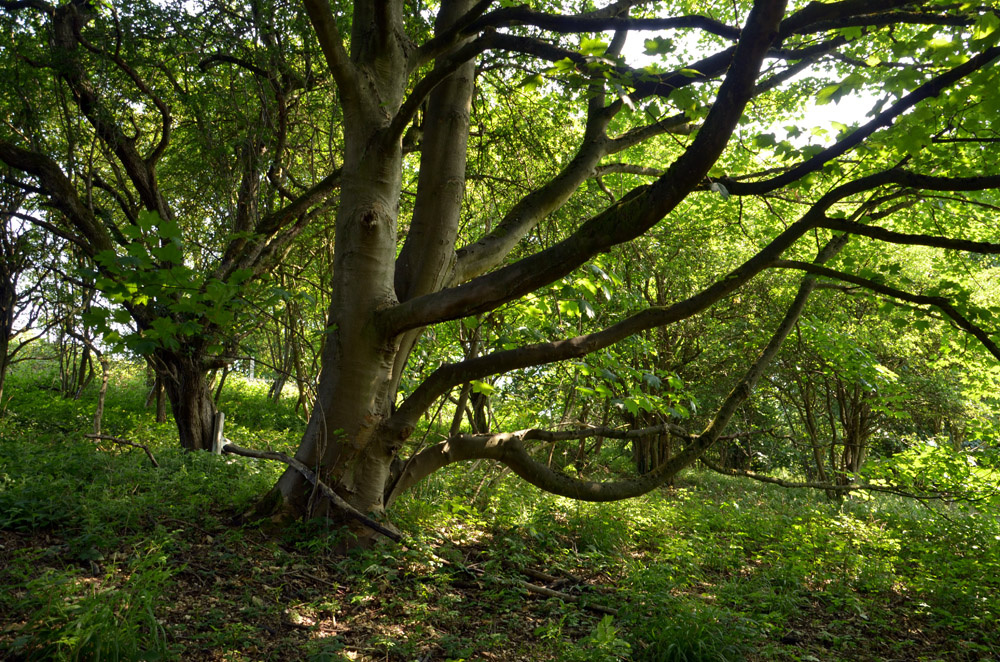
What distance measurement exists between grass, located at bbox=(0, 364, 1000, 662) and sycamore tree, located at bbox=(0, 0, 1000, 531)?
26.7 inches

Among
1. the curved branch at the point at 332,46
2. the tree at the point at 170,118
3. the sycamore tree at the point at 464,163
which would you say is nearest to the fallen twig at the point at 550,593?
the sycamore tree at the point at 464,163

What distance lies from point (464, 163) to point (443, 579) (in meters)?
3.05

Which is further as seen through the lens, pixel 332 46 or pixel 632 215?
pixel 332 46

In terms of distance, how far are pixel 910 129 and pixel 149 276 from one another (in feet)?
13.3

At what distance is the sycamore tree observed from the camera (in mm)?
2959

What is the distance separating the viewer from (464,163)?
186 inches

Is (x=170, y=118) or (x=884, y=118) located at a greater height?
(x=170, y=118)

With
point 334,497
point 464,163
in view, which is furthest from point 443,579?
point 464,163

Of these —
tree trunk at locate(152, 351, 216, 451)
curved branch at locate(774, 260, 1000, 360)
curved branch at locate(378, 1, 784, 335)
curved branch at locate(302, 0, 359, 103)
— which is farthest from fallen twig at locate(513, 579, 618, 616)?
tree trunk at locate(152, 351, 216, 451)

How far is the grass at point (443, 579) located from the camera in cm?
280

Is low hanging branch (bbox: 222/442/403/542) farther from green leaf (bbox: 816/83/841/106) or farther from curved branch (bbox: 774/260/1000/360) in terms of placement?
green leaf (bbox: 816/83/841/106)

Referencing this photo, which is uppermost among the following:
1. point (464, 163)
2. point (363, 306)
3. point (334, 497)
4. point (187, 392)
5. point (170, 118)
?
point (170, 118)

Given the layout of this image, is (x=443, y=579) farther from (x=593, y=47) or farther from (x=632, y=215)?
(x=593, y=47)

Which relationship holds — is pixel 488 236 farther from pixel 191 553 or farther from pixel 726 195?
pixel 191 553
